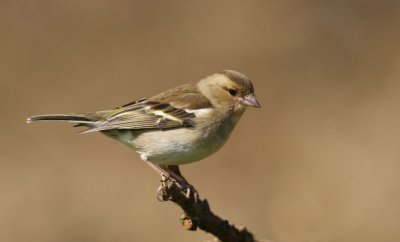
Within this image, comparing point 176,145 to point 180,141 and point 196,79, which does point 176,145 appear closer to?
point 180,141

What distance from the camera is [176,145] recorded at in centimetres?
553

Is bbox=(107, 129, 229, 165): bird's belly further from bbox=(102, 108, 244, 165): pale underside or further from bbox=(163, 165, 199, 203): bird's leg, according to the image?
bbox=(163, 165, 199, 203): bird's leg

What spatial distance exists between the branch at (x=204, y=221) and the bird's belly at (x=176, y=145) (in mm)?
597

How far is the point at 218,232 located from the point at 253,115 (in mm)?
6557

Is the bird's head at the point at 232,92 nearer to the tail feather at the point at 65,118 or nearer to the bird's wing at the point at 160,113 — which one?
the bird's wing at the point at 160,113

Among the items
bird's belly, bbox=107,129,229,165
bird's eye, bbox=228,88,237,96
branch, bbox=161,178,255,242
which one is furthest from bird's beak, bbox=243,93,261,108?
branch, bbox=161,178,255,242

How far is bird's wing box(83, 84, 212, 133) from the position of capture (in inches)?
227

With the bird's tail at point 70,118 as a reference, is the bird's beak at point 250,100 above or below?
above

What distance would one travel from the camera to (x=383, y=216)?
9.98 metres

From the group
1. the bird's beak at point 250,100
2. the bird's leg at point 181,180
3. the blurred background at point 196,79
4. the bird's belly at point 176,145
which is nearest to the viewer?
the bird's leg at point 181,180

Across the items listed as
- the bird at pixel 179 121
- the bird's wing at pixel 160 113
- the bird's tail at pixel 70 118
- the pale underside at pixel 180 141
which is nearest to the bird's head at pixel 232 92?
the bird at pixel 179 121

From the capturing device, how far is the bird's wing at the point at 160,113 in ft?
19.0

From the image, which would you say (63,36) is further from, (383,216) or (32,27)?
(383,216)

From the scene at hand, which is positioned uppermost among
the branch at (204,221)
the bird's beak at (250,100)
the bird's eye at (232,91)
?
the bird's eye at (232,91)
